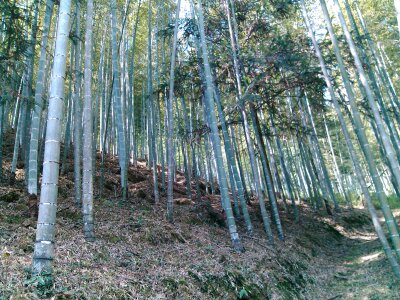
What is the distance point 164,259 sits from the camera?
15.0ft

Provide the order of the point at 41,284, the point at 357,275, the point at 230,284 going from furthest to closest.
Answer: the point at 357,275 → the point at 230,284 → the point at 41,284

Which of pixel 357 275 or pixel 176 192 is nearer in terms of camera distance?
pixel 357 275

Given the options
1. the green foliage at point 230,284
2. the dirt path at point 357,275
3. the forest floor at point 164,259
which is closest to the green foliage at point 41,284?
the forest floor at point 164,259

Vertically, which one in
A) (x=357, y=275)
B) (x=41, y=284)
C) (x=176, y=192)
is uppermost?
(x=176, y=192)

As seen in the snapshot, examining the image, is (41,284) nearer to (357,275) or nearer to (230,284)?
(230,284)

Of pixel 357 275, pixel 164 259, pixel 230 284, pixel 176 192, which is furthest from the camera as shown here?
pixel 176 192

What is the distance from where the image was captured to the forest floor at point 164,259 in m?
3.10

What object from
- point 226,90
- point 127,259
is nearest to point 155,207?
point 127,259

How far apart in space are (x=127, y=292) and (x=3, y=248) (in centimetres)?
145

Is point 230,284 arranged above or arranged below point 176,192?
below

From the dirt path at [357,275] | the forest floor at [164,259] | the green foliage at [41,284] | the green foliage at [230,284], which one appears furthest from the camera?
the dirt path at [357,275]

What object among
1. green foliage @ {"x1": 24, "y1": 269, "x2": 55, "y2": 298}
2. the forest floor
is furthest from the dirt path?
green foliage @ {"x1": 24, "y1": 269, "x2": 55, "y2": 298}

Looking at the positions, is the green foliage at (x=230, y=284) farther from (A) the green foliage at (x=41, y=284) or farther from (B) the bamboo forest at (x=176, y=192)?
(A) the green foliage at (x=41, y=284)

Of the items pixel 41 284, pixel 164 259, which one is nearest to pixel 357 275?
pixel 164 259
